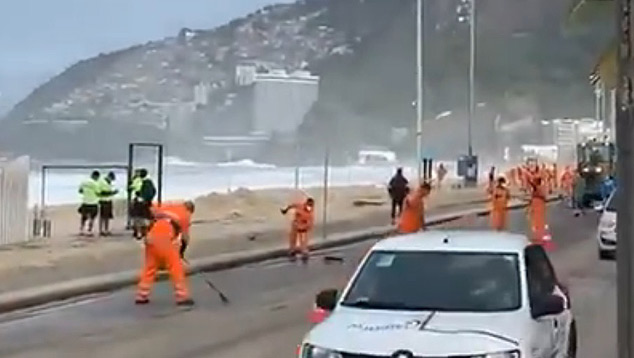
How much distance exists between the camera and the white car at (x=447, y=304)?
8062 millimetres

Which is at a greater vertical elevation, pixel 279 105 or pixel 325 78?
pixel 325 78

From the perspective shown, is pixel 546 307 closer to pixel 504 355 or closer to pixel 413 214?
pixel 504 355

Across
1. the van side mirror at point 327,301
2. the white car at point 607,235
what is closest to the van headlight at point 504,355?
the van side mirror at point 327,301

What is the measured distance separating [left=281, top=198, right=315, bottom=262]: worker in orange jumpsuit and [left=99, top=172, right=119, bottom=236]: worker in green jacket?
6.59 m

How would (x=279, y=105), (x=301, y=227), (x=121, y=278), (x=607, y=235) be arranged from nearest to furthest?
(x=121, y=278) < (x=607, y=235) < (x=301, y=227) < (x=279, y=105)

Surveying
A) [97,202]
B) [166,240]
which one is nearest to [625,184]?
[166,240]

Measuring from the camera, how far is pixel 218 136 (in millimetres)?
147250

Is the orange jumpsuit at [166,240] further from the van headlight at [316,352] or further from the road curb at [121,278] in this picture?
the van headlight at [316,352]

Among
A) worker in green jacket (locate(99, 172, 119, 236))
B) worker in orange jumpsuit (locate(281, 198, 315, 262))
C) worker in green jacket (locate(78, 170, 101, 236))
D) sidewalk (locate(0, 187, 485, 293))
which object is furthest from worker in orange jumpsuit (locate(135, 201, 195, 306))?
worker in green jacket (locate(78, 170, 101, 236))

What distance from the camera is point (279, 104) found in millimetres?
137500

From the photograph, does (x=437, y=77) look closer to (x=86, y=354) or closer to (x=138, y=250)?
(x=138, y=250)

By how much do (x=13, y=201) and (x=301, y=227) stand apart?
288 inches

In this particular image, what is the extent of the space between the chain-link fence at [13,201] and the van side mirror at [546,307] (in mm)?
23918

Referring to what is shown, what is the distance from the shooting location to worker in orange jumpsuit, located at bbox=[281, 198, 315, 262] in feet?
92.6
